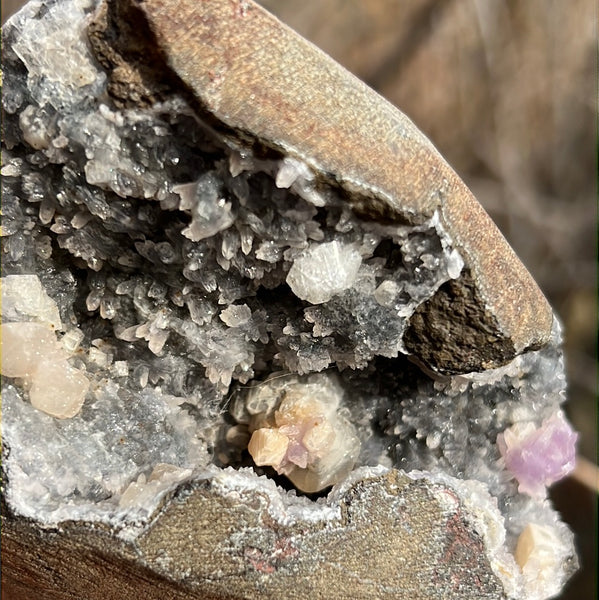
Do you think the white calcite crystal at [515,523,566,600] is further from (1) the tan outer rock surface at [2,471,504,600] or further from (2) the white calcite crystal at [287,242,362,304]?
(2) the white calcite crystal at [287,242,362,304]

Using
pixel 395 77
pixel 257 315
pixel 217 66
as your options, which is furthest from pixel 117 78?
pixel 395 77

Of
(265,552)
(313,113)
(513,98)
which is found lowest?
(265,552)

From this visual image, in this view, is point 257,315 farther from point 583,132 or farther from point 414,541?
point 583,132

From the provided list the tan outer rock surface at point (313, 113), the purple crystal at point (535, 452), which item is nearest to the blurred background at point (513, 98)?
the purple crystal at point (535, 452)

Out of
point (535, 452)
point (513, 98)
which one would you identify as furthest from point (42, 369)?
point (513, 98)

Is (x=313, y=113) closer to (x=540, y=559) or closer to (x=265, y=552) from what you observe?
(x=265, y=552)

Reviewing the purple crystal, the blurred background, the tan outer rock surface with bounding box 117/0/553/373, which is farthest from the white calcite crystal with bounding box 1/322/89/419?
the blurred background
